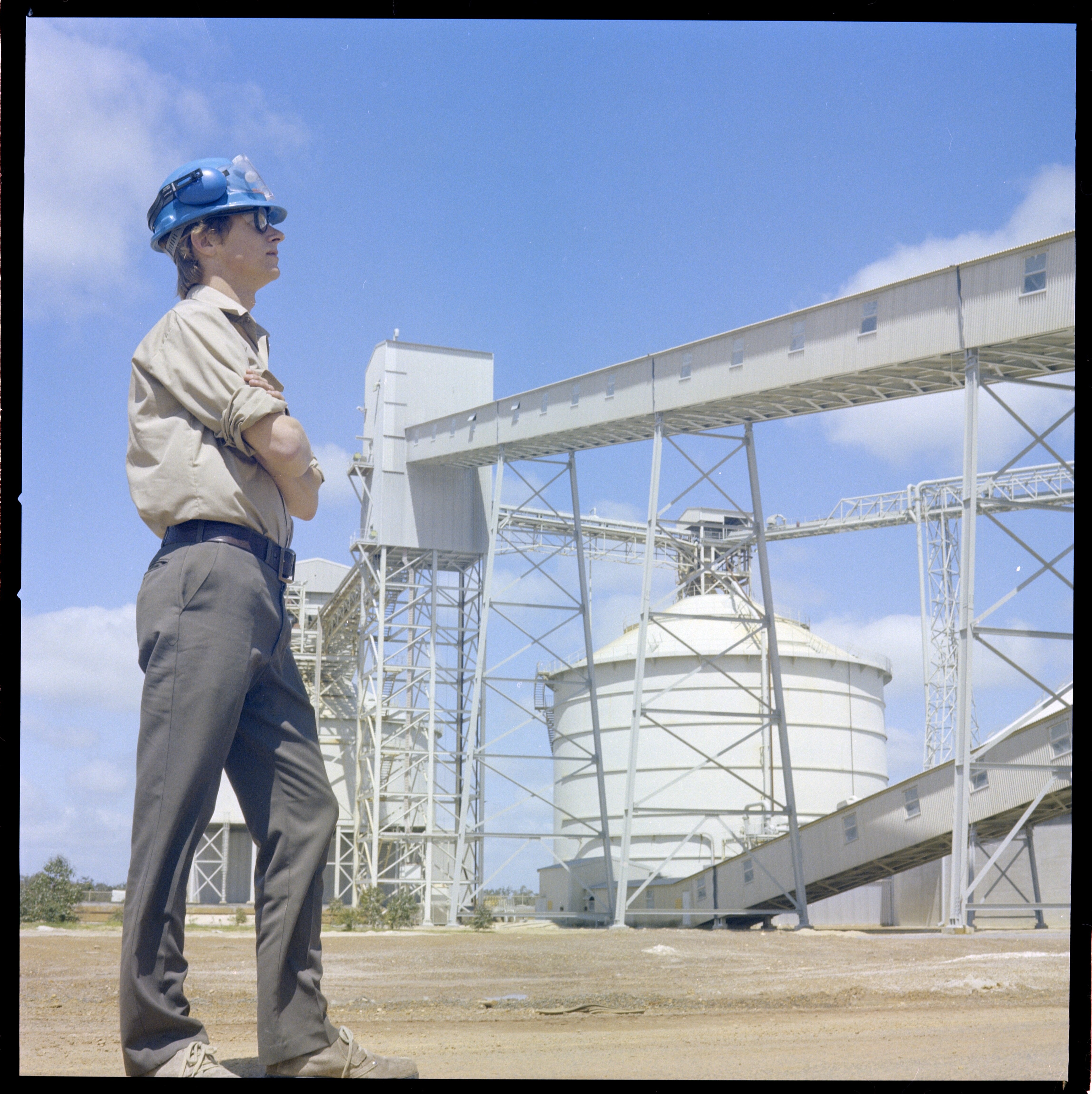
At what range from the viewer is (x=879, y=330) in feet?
48.9

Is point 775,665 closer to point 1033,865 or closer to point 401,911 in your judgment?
point 1033,865

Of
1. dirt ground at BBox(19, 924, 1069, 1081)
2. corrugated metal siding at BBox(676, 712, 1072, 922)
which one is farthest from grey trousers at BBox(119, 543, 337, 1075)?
corrugated metal siding at BBox(676, 712, 1072, 922)

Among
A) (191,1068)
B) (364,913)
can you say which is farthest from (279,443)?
(364,913)

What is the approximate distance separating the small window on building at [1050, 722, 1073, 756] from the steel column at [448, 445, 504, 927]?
9.22m

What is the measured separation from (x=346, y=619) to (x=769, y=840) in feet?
36.8

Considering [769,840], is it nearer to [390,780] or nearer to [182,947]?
[390,780]

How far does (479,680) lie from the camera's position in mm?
20719

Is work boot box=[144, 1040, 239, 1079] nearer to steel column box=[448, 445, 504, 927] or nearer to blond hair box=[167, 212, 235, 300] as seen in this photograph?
blond hair box=[167, 212, 235, 300]

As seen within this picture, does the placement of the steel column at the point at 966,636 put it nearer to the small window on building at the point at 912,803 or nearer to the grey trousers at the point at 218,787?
the small window on building at the point at 912,803

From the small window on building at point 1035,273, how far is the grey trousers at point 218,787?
12.6 metres

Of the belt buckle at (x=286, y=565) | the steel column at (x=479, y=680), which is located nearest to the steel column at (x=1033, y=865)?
the steel column at (x=479, y=680)

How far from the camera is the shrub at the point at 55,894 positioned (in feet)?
21.5

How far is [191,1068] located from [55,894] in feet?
19.3

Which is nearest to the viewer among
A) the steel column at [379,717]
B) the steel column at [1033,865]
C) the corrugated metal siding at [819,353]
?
the corrugated metal siding at [819,353]
